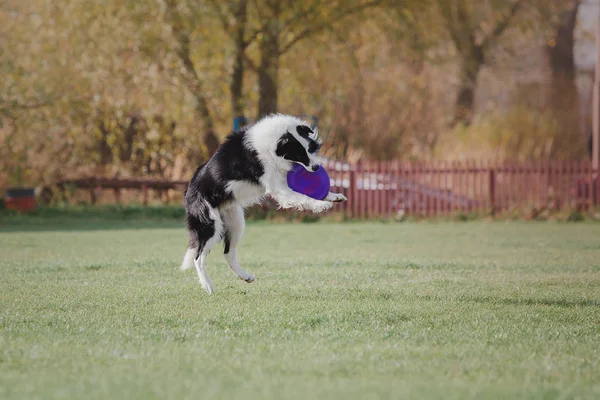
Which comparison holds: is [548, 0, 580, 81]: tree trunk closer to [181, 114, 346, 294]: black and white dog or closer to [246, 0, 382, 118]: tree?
[246, 0, 382, 118]: tree

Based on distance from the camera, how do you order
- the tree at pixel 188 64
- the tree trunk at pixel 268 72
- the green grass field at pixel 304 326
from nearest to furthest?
1. the green grass field at pixel 304 326
2. the tree at pixel 188 64
3. the tree trunk at pixel 268 72

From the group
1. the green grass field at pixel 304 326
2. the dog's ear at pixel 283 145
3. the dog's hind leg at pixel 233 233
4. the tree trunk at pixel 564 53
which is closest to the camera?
the green grass field at pixel 304 326

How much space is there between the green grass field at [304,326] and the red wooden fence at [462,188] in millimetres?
9083

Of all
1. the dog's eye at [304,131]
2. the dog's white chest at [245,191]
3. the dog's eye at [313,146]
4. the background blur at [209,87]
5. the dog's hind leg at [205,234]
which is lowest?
the dog's hind leg at [205,234]

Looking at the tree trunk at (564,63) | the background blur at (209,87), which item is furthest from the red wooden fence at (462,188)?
the tree trunk at (564,63)

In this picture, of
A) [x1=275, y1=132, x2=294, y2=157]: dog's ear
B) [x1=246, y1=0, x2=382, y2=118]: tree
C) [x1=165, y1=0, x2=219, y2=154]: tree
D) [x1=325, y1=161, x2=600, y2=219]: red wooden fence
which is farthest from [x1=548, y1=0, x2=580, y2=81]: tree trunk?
[x1=275, y1=132, x2=294, y2=157]: dog's ear

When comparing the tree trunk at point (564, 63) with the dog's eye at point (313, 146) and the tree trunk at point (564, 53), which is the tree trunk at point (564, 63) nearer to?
the tree trunk at point (564, 53)

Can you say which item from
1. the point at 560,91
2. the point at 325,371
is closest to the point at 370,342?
the point at 325,371

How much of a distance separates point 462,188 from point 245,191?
49.4ft

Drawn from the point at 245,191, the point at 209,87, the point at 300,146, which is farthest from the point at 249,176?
the point at 209,87

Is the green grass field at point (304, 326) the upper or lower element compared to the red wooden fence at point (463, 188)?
lower

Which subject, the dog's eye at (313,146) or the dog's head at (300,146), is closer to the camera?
the dog's head at (300,146)

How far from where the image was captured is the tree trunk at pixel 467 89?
38.3 metres

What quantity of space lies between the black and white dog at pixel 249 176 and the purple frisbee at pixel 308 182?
59mm
